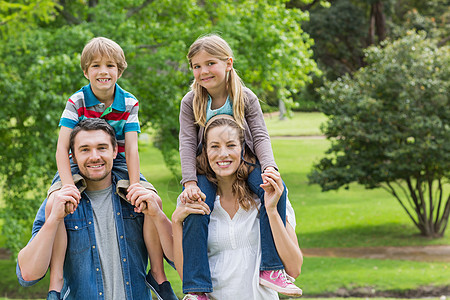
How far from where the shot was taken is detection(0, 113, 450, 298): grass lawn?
11.2m

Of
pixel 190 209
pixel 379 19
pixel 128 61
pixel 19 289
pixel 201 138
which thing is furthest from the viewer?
pixel 379 19

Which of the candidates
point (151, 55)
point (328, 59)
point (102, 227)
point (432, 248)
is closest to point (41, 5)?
point (151, 55)

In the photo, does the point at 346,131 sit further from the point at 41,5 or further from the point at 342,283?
the point at 41,5

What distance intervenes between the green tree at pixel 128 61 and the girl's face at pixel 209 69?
6.74 m

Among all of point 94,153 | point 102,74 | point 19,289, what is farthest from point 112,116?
point 19,289

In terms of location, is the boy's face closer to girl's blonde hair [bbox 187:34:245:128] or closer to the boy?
the boy

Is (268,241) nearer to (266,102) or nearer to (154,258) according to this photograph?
(154,258)

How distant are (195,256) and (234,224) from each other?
26 centimetres

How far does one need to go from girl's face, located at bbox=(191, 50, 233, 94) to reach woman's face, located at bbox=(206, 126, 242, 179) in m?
0.28

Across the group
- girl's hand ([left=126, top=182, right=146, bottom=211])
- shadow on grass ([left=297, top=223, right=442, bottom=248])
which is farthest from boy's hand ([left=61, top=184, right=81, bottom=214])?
shadow on grass ([left=297, top=223, right=442, bottom=248])

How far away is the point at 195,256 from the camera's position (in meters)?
2.71

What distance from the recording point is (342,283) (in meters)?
11.2

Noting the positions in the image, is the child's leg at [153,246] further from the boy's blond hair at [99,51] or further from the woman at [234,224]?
the boy's blond hair at [99,51]

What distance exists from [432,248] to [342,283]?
471 centimetres
